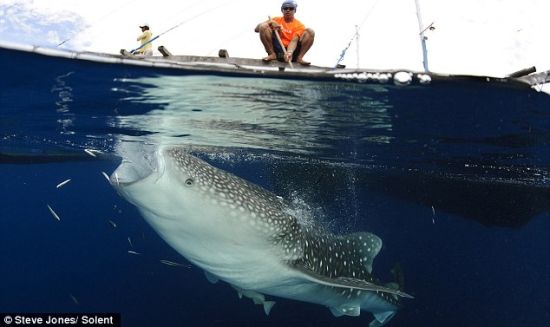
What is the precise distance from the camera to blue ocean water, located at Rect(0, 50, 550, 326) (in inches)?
332

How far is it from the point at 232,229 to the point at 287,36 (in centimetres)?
408

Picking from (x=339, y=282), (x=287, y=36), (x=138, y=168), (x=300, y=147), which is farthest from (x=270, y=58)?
(x=300, y=147)

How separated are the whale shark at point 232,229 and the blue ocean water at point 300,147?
66.6 inches

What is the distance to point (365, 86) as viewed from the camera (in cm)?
798

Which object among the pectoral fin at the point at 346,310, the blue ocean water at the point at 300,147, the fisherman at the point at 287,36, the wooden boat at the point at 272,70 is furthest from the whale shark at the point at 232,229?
the fisherman at the point at 287,36

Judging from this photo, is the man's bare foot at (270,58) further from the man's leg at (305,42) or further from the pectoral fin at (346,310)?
the pectoral fin at (346,310)

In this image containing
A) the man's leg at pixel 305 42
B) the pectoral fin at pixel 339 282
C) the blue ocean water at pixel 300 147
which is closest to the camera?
the pectoral fin at pixel 339 282

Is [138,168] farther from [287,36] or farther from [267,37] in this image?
[287,36]

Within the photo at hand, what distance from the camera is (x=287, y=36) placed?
9328mm

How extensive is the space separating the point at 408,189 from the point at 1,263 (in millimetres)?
57091

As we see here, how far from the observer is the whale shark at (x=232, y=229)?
6.84 meters

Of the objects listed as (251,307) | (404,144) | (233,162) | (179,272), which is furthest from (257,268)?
(179,272)

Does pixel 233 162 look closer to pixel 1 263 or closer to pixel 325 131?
pixel 325 131

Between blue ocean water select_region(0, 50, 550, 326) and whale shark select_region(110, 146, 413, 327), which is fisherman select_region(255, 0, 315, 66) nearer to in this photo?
blue ocean water select_region(0, 50, 550, 326)
